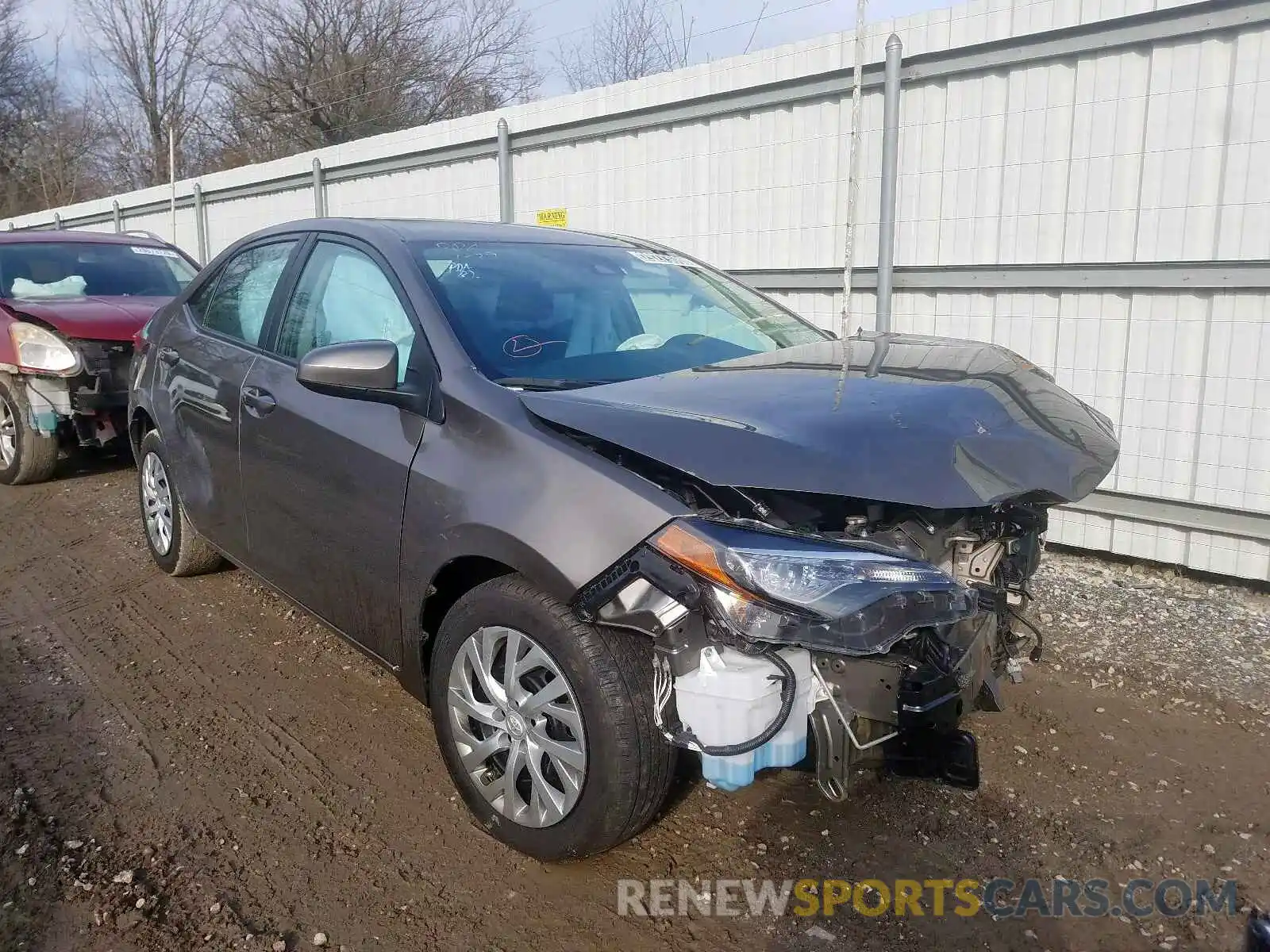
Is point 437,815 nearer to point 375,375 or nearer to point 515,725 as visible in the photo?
point 515,725

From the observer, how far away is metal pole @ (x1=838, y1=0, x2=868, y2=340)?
5.62 metres

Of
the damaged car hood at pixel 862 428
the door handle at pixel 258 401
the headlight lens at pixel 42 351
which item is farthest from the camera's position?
the headlight lens at pixel 42 351

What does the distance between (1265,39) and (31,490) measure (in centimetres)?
802

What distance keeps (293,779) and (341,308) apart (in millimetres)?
1606

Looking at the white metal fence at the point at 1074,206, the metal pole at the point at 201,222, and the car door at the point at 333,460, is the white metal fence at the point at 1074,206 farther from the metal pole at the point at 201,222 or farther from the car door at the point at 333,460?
the metal pole at the point at 201,222

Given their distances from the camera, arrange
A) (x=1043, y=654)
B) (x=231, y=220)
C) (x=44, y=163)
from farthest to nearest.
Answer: (x=44, y=163), (x=231, y=220), (x=1043, y=654)

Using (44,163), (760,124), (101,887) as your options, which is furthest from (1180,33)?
(44,163)

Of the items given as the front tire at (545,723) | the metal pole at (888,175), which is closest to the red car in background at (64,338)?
the front tire at (545,723)

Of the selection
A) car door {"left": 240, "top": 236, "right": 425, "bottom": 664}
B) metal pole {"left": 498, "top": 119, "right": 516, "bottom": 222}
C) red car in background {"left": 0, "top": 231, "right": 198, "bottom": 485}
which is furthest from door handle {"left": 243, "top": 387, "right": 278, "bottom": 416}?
metal pole {"left": 498, "top": 119, "right": 516, "bottom": 222}

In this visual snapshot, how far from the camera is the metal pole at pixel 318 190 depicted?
1096cm

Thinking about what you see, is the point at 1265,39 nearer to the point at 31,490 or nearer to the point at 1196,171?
the point at 1196,171

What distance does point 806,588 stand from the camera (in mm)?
2086

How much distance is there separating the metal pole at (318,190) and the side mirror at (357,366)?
903cm

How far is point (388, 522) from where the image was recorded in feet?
9.38
